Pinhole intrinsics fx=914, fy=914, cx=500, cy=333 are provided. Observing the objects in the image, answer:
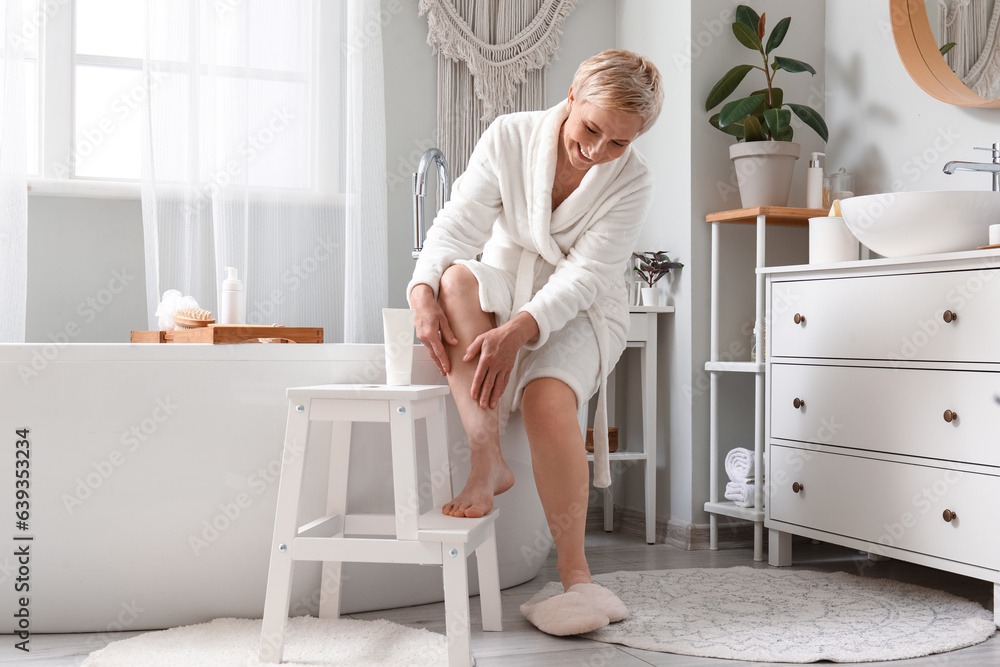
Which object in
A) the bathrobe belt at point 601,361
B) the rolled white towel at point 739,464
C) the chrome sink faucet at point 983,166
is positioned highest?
the chrome sink faucet at point 983,166

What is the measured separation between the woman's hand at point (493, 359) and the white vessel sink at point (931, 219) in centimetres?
82

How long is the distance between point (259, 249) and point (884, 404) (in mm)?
1722

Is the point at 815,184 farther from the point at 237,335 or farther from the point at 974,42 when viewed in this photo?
the point at 237,335

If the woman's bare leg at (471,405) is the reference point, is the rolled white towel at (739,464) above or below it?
below

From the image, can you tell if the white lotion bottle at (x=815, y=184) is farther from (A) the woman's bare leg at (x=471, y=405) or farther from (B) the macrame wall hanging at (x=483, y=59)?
(A) the woman's bare leg at (x=471, y=405)

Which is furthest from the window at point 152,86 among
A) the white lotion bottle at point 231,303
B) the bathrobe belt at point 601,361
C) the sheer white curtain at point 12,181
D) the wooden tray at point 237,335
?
the bathrobe belt at point 601,361

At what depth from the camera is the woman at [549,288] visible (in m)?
1.62

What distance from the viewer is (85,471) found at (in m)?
1.59

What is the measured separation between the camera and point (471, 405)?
1609mm

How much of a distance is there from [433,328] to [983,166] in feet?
4.17

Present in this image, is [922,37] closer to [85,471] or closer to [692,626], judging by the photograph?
[692,626]

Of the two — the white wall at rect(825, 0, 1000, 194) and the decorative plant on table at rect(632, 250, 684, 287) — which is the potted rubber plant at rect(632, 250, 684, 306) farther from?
the white wall at rect(825, 0, 1000, 194)

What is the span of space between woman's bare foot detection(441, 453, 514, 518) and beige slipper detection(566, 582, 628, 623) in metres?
0.23

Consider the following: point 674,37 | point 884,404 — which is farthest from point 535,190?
point 674,37
